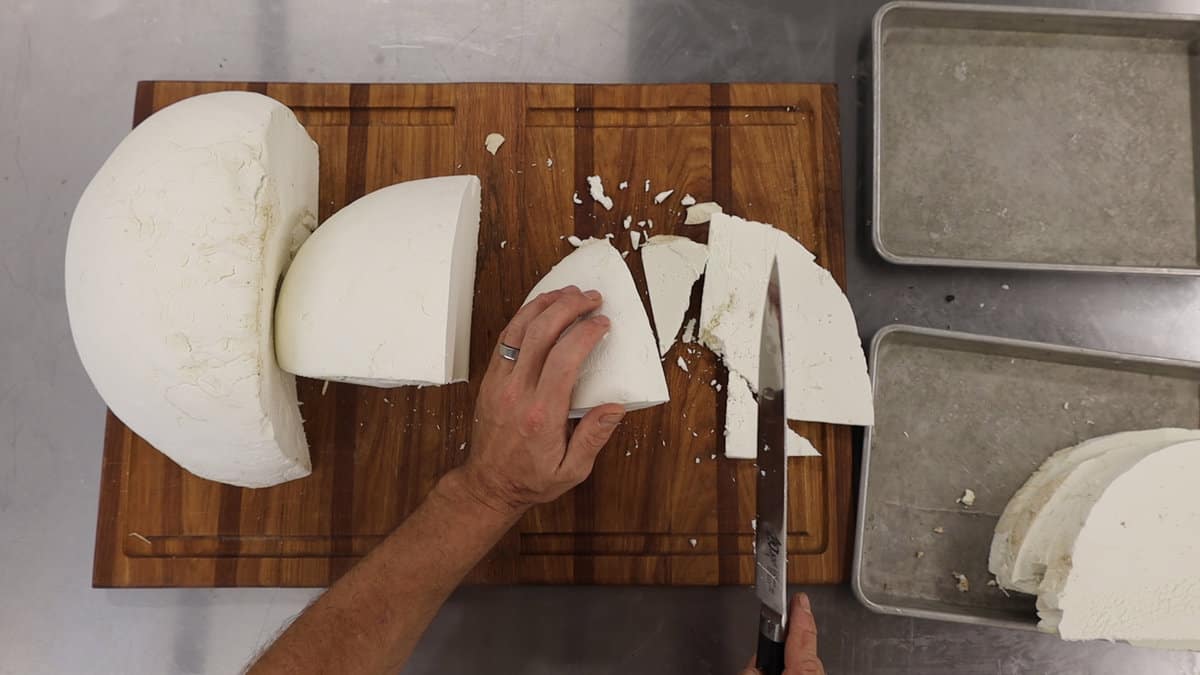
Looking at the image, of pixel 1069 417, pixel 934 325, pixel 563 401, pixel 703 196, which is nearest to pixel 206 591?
pixel 563 401

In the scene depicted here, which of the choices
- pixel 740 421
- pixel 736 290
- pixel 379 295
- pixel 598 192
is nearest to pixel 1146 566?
pixel 740 421

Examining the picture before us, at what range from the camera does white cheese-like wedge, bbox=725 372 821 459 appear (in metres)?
1.40

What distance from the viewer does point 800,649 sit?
1173 mm

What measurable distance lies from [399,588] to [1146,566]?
51.6 inches

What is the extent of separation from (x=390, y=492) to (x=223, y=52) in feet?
3.68

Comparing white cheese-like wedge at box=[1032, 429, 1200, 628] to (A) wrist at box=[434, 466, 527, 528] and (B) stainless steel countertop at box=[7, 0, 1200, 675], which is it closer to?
(B) stainless steel countertop at box=[7, 0, 1200, 675]

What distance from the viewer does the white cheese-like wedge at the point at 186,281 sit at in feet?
3.63

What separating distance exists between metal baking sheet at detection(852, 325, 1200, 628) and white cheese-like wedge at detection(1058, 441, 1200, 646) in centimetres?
22

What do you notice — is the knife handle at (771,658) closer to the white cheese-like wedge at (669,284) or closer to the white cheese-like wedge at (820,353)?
the white cheese-like wedge at (820,353)

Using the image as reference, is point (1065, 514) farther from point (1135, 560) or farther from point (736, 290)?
point (736, 290)

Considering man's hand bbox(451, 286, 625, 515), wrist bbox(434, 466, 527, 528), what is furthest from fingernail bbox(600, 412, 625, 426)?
wrist bbox(434, 466, 527, 528)

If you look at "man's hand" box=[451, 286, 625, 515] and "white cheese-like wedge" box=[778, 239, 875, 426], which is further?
"white cheese-like wedge" box=[778, 239, 875, 426]

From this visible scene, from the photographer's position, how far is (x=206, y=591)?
1518mm

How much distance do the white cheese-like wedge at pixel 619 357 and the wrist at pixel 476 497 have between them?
0.21m
